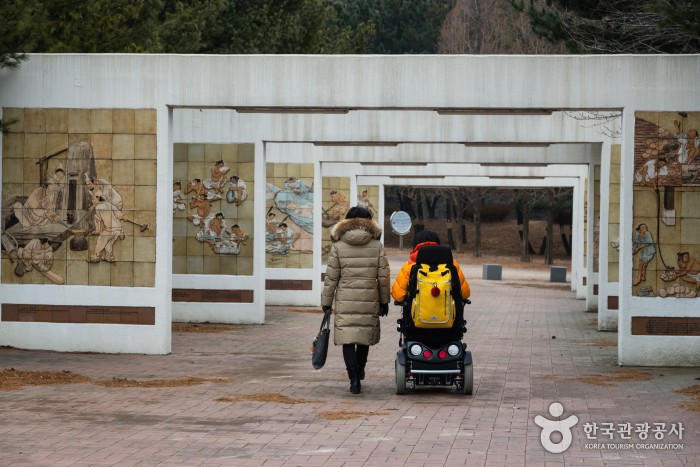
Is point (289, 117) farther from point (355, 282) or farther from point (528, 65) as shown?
point (355, 282)

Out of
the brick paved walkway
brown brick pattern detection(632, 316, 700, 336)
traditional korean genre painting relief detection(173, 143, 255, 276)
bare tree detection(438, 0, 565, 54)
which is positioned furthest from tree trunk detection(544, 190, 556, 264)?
brown brick pattern detection(632, 316, 700, 336)

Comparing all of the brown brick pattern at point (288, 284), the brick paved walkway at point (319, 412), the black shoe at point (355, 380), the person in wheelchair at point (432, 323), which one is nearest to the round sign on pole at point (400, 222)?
the brown brick pattern at point (288, 284)

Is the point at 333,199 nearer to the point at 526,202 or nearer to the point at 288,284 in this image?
the point at 288,284

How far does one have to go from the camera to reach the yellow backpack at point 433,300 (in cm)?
1143

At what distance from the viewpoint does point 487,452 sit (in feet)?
28.2

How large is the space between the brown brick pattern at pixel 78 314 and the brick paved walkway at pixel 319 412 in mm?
473

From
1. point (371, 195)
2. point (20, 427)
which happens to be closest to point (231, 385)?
point (20, 427)

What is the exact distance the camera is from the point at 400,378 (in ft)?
38.7

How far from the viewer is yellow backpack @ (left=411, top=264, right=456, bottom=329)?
11430 millimetres

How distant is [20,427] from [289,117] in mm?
13300

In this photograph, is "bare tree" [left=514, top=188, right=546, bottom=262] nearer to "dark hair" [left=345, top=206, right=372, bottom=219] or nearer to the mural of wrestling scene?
the mural of wrestling scene

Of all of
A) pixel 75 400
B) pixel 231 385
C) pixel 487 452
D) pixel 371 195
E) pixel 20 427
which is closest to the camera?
pixel 487 452

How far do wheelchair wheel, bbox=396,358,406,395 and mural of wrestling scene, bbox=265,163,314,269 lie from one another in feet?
51.9

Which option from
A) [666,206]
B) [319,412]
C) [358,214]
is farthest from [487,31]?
[319,412]
